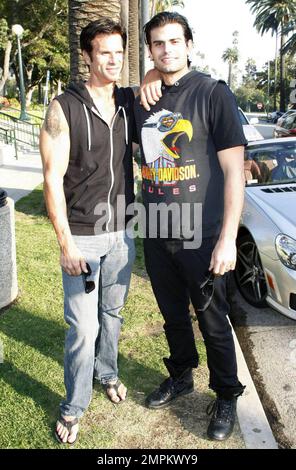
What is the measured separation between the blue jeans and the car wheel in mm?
1770

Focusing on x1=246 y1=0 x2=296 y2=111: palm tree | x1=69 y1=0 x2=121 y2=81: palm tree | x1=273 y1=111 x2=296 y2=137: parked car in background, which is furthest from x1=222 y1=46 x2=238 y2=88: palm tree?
x1=69 y1=0 x2=121 y2=81: palm tree

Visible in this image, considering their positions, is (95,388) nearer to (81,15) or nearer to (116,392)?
(116,392)

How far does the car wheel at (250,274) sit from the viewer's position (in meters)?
4.29

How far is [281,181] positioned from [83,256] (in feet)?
9.87

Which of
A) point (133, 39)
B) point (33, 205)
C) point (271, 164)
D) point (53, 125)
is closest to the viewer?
point (53, 125)

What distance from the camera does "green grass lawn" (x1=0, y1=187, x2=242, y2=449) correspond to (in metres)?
2.71

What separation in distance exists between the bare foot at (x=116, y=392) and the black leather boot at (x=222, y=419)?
23.2 inches

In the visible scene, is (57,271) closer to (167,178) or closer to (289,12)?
(167,178)

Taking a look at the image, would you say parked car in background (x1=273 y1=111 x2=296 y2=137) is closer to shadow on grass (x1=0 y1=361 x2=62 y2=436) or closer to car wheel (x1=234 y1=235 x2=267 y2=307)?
car wheel (x1=234 y1=235 x2=267 y2=307)

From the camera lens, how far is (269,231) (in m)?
4.02

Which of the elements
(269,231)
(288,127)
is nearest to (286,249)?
(269,231)

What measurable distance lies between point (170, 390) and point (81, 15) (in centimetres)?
487

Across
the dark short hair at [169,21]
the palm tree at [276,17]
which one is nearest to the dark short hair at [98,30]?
the dark short hair at [169,21]

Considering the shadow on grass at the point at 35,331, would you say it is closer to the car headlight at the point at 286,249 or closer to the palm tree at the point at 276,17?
the car headlight at the point at 286,249
